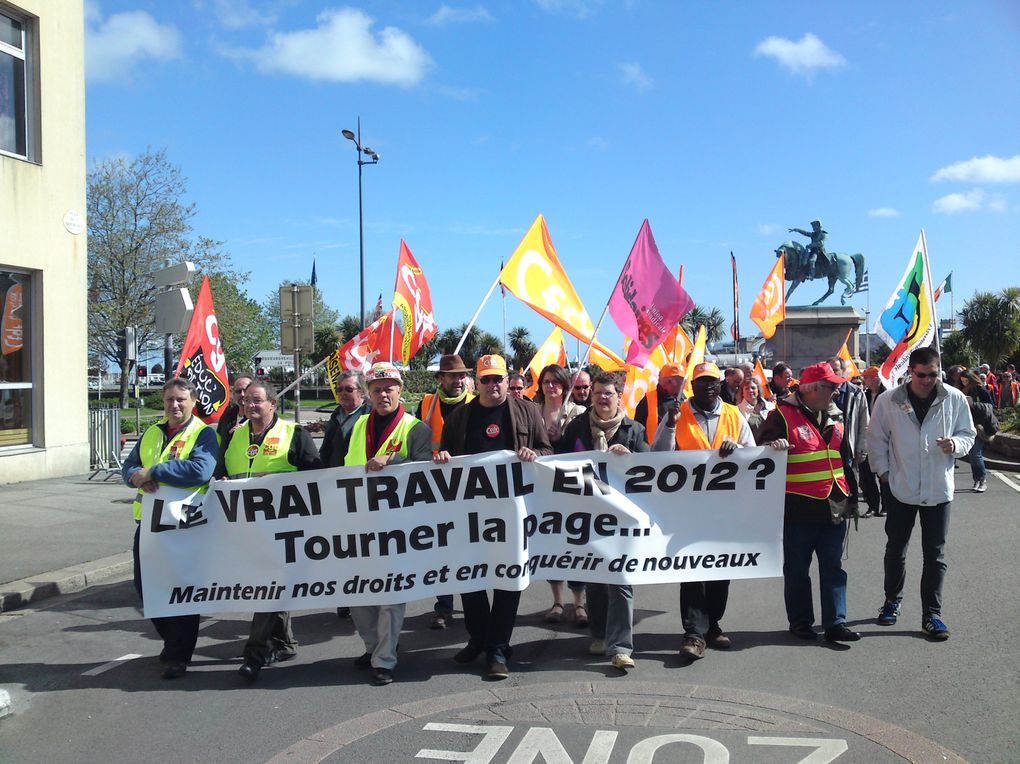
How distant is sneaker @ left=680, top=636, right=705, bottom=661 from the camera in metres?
5.27

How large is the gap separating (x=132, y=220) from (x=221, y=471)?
29273mm

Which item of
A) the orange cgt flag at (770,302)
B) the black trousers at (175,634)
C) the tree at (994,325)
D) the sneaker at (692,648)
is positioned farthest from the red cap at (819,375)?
the tree at (994,325)

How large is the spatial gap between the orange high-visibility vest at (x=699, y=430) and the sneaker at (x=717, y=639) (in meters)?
1.18

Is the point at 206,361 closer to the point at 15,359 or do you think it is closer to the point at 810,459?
the point at 15,359

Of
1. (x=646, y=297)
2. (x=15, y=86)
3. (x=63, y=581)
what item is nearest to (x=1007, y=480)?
(x=646, y=297)

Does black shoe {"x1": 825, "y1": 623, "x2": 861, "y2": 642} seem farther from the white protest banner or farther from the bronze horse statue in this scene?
the bronze horse statue

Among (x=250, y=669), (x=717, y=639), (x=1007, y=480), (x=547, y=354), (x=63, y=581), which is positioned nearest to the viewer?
(x=250, y=669)

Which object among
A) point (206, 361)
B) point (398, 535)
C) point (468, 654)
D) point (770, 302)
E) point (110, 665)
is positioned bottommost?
point (110, 665)

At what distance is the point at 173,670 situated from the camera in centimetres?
518

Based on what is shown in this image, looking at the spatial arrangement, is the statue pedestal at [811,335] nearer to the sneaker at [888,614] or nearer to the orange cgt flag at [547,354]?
the orange cgt flag at [547,354]

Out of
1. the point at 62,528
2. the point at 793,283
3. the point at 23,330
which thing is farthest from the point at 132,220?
the point at 793,283

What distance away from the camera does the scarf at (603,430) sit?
5.59m

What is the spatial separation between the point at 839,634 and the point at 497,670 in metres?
2.22

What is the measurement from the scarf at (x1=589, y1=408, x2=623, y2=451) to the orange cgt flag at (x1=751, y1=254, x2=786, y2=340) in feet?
33.6
